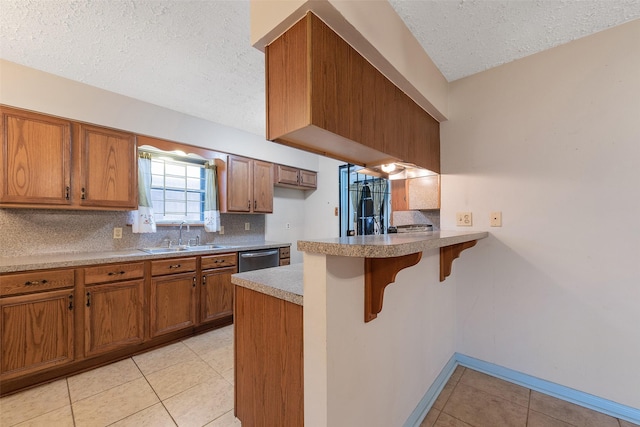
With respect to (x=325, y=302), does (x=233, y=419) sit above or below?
below

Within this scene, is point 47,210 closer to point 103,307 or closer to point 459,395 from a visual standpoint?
point 103,307

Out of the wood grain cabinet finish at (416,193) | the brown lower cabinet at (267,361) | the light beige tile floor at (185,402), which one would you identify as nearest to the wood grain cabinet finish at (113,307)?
the light beige tile floor at (185,402)

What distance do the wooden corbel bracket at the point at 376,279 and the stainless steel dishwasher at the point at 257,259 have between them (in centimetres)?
225

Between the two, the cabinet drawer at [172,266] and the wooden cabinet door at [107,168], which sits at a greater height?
the wooden cabinet door at [107,168]

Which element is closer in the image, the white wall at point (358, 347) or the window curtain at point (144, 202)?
the white wall at point (358, 347)

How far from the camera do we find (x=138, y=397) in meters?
1.73

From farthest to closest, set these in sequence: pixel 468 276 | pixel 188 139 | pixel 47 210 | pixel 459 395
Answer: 1. pixel 188 139
2. pixel 47 210
3. pixel 468 276
4. pixel 459 395

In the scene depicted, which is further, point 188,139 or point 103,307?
point 188,139

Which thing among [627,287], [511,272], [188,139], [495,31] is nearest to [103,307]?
[188,139]

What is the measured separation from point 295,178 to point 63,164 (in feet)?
8.70

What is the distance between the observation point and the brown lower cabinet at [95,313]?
69.4 inches

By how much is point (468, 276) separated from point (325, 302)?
1723 mm

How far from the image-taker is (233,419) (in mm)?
1524

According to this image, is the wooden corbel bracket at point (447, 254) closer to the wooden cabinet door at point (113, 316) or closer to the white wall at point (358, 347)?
the white wall at point (358, 347)
